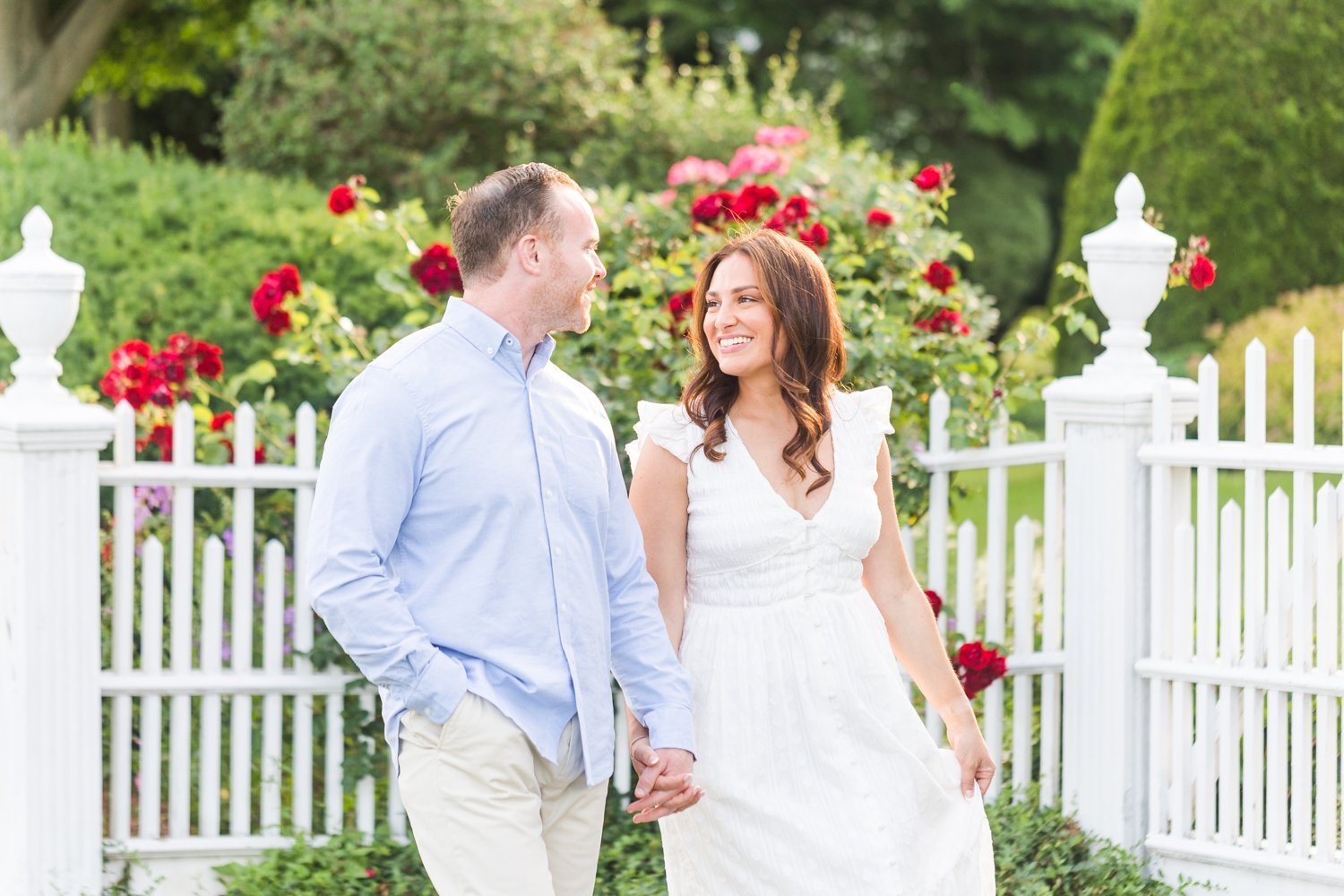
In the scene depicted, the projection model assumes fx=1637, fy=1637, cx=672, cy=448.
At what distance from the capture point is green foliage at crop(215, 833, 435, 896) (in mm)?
4164

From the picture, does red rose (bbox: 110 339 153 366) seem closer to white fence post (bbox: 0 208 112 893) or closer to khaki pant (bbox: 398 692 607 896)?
white fence post (bbox: 0 208 112 893)

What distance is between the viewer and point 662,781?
108 inches

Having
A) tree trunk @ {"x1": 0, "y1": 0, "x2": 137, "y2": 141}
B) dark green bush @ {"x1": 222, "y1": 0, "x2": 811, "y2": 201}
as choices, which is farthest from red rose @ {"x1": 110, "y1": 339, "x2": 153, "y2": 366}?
tree trunk @ {"x1": 0, "y1": 0, "x2": 137, "y2": 141}

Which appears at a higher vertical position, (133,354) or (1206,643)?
(133,354)

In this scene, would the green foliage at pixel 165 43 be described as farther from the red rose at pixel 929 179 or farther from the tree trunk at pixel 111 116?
the red rose at pixel 929 179

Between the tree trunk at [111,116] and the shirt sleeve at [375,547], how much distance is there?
13891 mm

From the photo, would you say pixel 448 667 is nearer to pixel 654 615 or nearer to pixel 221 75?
pixel 654 615

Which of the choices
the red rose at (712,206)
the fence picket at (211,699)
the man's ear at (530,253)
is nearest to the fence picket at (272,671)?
the fence picket at (211,699)

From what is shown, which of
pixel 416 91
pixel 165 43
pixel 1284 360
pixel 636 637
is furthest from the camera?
pixel 165 43

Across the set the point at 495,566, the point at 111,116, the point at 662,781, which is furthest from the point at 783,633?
the point at 111,116

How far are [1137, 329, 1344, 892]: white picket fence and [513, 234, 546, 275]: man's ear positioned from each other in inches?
75.8

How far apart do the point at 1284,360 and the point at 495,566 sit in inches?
284

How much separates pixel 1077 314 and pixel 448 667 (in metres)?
2.80

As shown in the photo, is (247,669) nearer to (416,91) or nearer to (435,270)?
(435,270)
